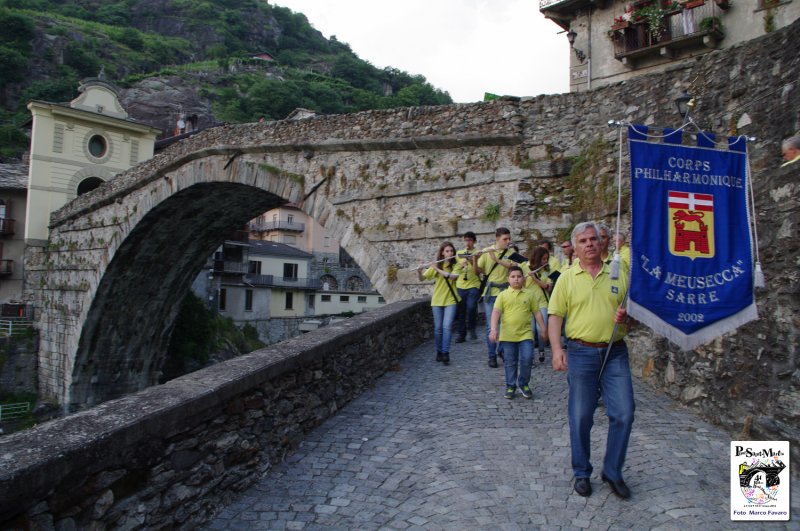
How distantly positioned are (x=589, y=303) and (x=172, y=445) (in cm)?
212

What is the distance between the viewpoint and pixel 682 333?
303 centimetres

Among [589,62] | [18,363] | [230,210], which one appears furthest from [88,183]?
[589,62]

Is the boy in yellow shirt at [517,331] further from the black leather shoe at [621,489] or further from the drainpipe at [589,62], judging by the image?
the drainpipe at [589,62]

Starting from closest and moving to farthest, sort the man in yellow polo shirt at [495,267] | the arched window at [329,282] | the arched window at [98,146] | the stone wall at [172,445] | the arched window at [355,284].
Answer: the stone wall at [172,445]
the man in yellow polo shirt at [495,267]
the arched window at [98,146]
the arched window at [329,282]
the arched window at [355,284]

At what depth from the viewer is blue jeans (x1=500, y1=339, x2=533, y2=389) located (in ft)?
16.1

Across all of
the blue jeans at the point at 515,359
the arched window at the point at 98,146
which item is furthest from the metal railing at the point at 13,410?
the blue jeans at the point at 515,359

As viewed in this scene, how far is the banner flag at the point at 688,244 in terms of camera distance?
3.03 m

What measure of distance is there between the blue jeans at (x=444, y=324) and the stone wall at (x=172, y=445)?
1.91 meters

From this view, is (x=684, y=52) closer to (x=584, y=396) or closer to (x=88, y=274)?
(x=584, y=396)

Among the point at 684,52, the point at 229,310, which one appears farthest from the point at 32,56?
the point at 684,52

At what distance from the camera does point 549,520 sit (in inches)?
109

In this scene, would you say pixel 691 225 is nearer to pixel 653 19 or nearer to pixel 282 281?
pixel 653 19

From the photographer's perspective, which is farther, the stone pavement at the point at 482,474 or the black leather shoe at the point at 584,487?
the black leather shoe at the point at 584,487

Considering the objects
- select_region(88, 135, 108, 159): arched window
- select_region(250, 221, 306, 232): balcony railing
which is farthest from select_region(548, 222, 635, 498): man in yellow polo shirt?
select_region(250, 221, 306, 232): balcony railing
